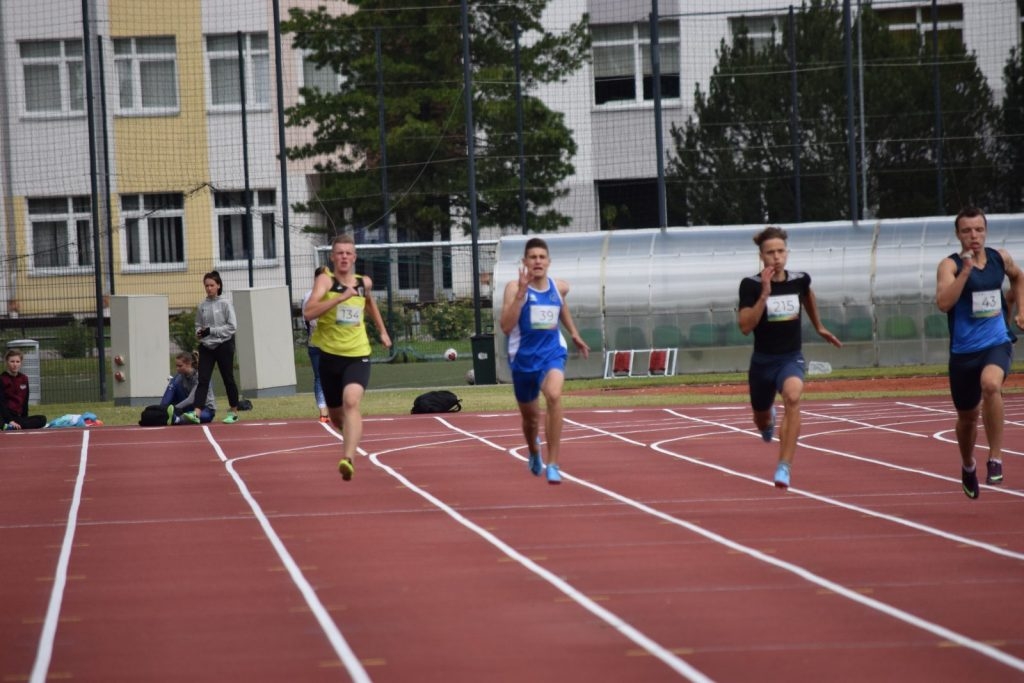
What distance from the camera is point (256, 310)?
2589 centimetres

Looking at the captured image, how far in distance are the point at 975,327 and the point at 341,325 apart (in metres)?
4.53

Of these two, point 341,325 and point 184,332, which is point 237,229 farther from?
point 341,325

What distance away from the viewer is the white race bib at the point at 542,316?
1220 centimetres

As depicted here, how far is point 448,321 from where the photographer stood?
3350cm

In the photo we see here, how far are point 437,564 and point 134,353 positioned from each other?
16302 mm

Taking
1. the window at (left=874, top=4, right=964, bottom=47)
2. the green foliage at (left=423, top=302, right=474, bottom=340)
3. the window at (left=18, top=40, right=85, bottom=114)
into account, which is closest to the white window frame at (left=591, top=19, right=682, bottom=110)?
the window at (left=874, top=4, right=964, bottom=47)

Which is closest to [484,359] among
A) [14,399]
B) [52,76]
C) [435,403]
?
[435,403]

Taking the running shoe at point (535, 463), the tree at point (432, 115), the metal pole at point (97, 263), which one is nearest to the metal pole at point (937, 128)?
the tree at point (432, 115)

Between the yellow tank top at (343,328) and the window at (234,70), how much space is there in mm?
32259

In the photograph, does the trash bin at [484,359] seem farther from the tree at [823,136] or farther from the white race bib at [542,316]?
the white race bib at [542,316]

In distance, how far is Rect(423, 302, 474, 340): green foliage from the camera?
109 ft

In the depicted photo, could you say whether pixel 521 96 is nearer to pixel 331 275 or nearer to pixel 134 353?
pixel 134 353

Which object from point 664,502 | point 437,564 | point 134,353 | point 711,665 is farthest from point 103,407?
point 711,665

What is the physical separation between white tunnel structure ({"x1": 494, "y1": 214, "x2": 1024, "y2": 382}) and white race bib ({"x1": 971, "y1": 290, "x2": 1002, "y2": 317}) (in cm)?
1638
